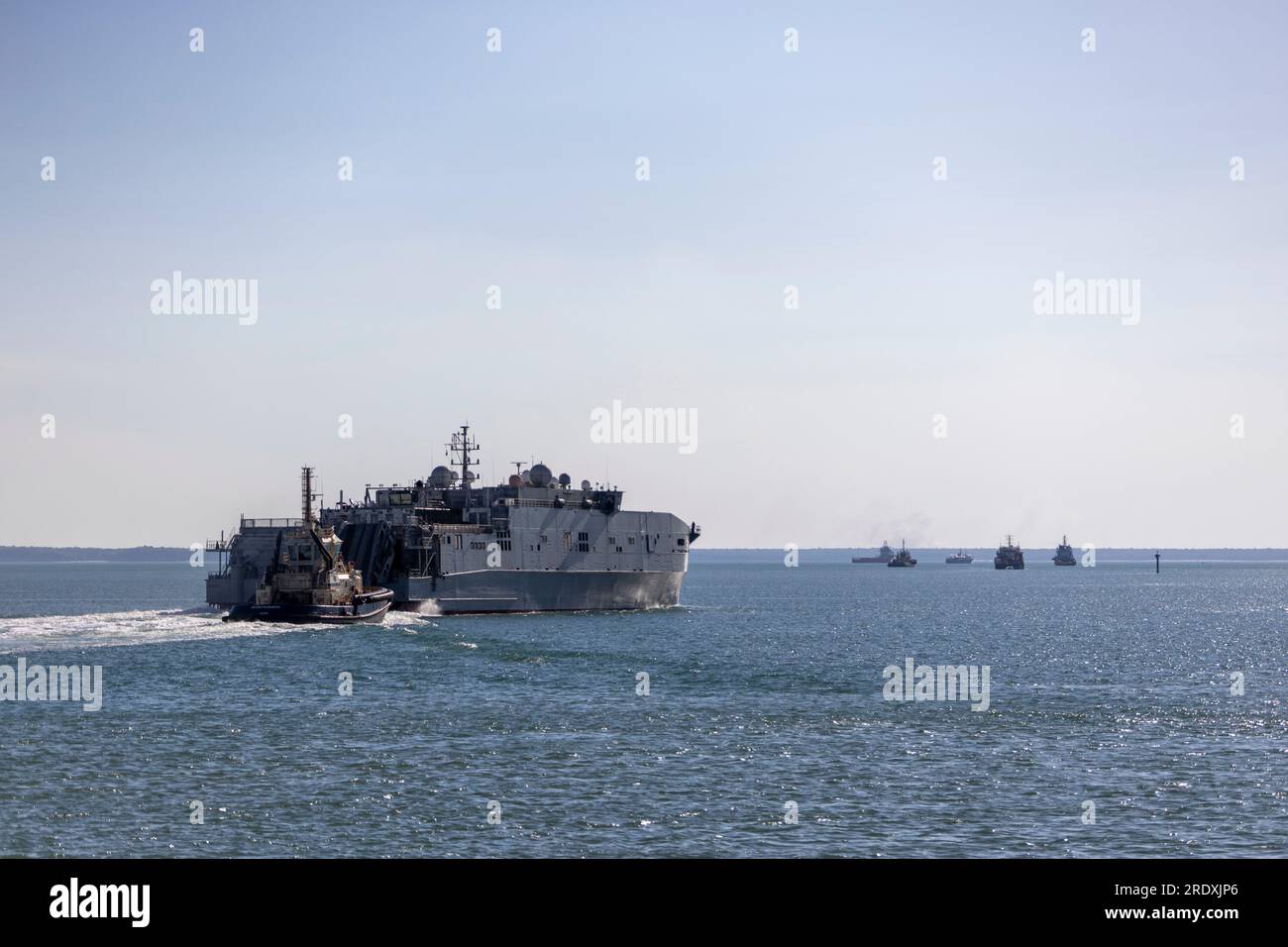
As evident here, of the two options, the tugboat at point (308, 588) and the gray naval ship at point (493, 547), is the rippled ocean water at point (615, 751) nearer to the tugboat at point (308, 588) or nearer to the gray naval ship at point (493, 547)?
the tugboat at point (308, 588)

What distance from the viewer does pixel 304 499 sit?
7200 cm

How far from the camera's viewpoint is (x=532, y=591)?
85.8 meters

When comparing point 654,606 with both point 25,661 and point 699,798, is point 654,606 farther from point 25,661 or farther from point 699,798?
point 699,798

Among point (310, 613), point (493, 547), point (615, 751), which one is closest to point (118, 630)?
point (310, 613)

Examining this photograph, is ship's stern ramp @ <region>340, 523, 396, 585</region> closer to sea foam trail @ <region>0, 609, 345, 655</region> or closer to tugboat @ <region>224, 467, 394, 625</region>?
tugboat @ <region>224, 467, 394, 625</region>

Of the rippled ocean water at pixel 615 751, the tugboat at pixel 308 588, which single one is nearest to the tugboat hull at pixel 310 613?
the tugboat at pixel 308 588

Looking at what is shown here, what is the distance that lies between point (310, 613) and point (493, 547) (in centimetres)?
1691

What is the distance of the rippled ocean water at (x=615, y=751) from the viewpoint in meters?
23.8

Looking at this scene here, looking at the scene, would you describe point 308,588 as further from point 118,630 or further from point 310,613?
point 118,630

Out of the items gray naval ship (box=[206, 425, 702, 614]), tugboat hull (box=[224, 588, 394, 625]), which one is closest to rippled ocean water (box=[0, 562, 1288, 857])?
tugboat hull (box=[224, 588, 394, 625])

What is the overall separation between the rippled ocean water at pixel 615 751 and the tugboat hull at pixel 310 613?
2.03 metres
